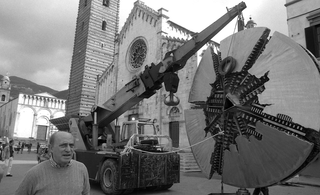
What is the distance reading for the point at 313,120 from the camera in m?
2.35

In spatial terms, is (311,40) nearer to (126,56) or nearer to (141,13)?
(141,13)

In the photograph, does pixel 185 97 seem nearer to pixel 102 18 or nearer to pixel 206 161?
pixel 206 161

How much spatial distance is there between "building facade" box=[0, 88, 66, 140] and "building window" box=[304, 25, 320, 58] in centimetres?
4733

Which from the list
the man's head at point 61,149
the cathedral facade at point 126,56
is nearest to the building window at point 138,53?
the cathedral facade at point 126,56

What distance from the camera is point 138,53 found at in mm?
23797

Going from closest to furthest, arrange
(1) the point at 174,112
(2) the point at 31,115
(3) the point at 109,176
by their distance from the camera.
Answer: (3) the point at 109,176, (1) the point at 174,112, (2) the point at 31,115

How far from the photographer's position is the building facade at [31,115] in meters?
48.4

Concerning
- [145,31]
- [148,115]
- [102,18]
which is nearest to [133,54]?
[145,31]

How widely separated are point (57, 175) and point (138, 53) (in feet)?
73.3

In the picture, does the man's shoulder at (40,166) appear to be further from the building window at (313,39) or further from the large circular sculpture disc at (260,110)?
the building window at (313,39)

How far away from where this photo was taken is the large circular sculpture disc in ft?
7.92

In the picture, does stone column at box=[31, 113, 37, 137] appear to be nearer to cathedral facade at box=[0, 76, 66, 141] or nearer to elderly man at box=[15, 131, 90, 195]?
cathedral facade at box=[0, 76, 66, 141]

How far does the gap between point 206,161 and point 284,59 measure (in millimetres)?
1779

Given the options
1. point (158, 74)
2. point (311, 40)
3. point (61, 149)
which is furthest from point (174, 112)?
point (61, 149)
